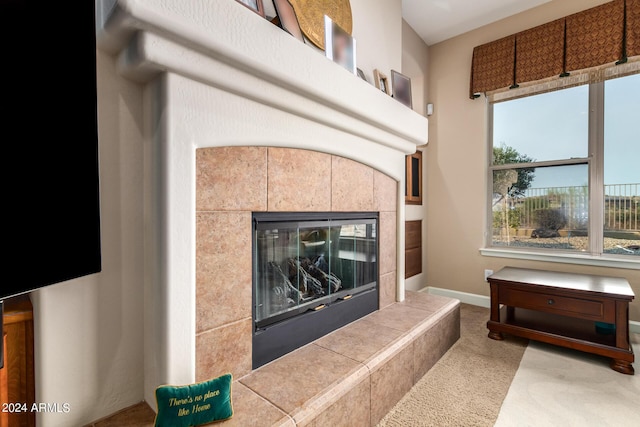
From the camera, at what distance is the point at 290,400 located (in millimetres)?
1168

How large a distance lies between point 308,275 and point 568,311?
1.90m

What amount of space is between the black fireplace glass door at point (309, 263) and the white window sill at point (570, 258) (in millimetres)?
1753

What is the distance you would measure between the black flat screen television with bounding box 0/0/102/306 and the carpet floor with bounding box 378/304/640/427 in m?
1.52

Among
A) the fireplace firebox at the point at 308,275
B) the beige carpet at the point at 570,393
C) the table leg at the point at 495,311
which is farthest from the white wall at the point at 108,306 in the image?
the table leg at the point at 495,311

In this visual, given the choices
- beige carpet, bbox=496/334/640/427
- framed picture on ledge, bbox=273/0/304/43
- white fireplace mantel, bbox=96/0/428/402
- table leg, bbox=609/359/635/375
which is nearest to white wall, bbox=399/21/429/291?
beige carpet, bbox=496/334/640/427

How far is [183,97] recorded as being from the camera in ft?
3.59

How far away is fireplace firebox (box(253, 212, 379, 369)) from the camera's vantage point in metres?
1.45

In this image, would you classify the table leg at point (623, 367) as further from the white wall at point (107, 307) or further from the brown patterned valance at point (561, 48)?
the white wall at point (107, 307)

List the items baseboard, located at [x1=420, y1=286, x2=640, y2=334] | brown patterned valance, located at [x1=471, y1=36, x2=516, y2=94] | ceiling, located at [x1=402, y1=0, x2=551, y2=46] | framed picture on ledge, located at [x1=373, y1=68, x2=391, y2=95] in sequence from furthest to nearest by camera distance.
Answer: baseboard, located at [x1=420, y1=286, x2=640, y2=334], brown patterned valance, located at [x1=471, y1=36, x2=516, y2=94], ceiling, located at [x1=402, y1=0, x2=551, y2=46], framed picture on ledge, located at [x1=373, y1=68, x2=391, y2=95]

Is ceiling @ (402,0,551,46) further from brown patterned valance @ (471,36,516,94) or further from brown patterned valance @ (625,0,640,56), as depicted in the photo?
brown patterned valance @ (625,0,640,56)

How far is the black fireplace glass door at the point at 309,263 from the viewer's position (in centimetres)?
147

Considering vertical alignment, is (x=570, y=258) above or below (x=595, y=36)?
below

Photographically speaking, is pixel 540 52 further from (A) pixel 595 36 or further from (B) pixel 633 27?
(B) pixel 633 27

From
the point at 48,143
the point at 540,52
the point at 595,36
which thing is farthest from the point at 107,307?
the point at 595,36
